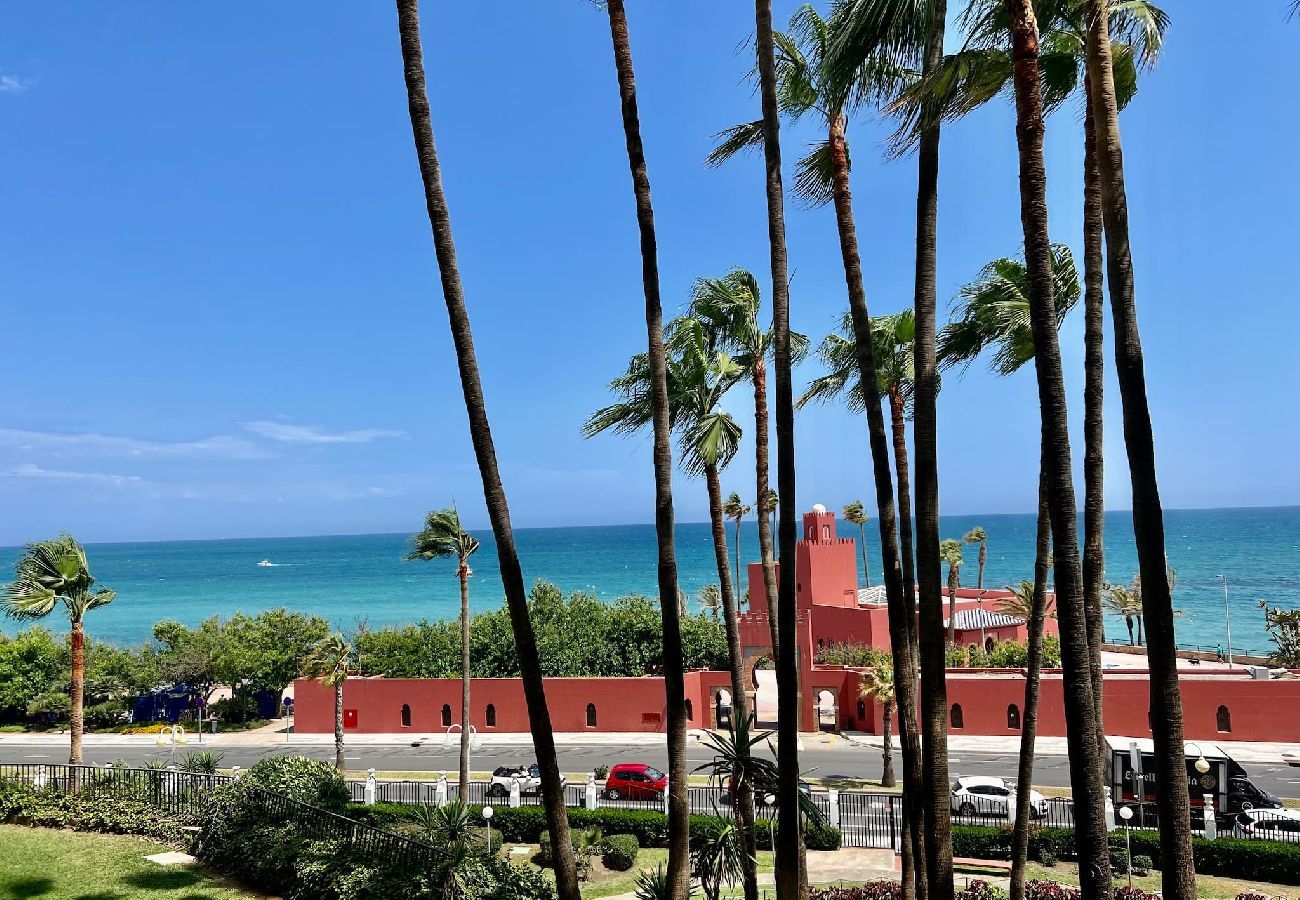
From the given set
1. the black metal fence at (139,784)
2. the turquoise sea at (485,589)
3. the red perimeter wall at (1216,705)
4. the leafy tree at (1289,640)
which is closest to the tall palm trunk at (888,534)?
the black metal fence at (139,784)

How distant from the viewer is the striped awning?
141ft

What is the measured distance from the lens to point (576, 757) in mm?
31344

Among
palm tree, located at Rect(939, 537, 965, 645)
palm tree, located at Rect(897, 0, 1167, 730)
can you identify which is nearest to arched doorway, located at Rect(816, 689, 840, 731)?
palm tree, located at Rect(939, 537, 965, 645)

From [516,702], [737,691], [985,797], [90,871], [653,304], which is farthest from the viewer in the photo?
[516,702]

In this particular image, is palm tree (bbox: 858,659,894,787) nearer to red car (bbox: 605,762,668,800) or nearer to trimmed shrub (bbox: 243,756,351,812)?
red car (bbox: 605,762,668,800)

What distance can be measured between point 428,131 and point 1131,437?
717 cm

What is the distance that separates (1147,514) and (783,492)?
3438 millimetres

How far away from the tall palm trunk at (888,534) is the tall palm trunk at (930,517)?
29.3 inches

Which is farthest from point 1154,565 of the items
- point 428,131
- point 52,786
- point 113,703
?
point 113,703

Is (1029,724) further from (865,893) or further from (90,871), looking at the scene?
(90,871)

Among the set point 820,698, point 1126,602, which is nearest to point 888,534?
point 820,698

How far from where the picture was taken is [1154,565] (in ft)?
20.6

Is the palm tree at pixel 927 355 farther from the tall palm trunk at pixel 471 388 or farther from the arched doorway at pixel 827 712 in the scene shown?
the arched doorway at pixel 827 712

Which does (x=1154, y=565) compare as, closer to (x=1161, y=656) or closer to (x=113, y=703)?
(x=1161, y=656)
